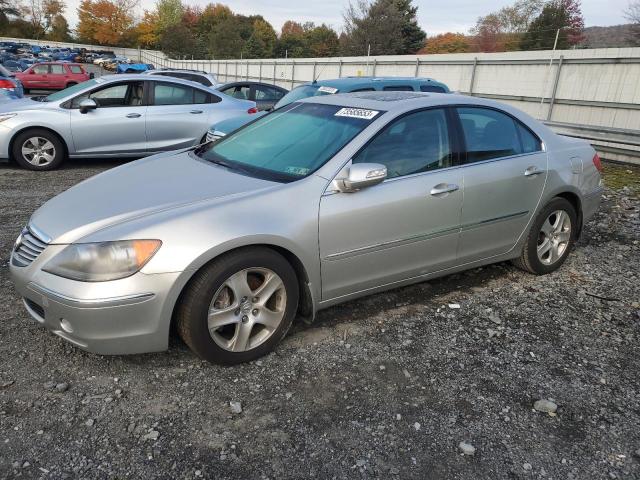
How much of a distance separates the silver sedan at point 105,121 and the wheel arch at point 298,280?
6034mm

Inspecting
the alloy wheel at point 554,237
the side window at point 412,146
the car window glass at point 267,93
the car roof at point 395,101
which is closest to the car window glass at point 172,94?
the car roof at point 395,101

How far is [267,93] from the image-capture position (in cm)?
1462

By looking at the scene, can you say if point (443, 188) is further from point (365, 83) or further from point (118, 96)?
point (118, 96)

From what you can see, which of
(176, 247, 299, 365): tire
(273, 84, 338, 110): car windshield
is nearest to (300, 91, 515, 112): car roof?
(176, 247, 299, 365): tire

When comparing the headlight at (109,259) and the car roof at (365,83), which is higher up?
the car roof at (365,83)

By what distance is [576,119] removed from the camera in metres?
13.2

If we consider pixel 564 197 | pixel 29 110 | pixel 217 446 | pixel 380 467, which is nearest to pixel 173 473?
pixel 217 446

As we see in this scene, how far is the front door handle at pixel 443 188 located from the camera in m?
3.58

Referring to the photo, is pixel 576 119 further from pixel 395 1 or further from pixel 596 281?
pixel 395 1

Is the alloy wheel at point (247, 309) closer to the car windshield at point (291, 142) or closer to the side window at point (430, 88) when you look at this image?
the car windshield at point (291, 142)

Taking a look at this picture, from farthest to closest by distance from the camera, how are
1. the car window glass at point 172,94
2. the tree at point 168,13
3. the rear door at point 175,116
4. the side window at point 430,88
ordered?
the tree at point 168,13 → the side window at point 430,88 → the car window glass at point 172,94 → the rear door at point 175,116

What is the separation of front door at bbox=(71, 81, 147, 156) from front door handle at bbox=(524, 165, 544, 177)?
6362mm

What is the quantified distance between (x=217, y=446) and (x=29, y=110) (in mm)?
7296

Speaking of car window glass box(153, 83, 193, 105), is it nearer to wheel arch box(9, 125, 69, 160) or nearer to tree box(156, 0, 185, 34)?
wheel arch box(9, 125, 69, 160)
